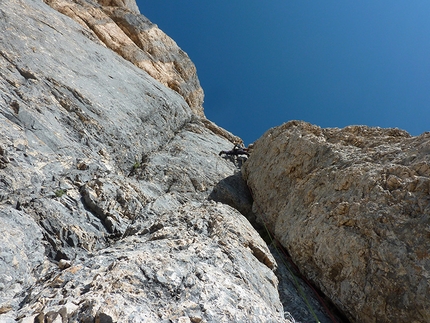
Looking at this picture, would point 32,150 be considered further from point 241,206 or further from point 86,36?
point 86,36

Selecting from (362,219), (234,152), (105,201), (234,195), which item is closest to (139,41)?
(234,152)

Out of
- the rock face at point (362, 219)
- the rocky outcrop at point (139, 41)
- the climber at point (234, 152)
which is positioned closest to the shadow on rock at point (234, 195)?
the rock face at point (362, 219)

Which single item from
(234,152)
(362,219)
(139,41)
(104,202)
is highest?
(139,41)

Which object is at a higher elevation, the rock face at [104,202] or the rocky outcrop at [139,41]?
the rocky outcrop at [139,41]

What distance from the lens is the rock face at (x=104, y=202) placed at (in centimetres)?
430

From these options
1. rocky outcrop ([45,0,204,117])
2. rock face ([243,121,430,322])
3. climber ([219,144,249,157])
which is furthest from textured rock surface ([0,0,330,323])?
rocky outcrop ([45,0,204,117])

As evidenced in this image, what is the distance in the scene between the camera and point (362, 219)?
645 centimetres

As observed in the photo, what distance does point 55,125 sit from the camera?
8805mm

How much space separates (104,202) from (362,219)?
228 inches

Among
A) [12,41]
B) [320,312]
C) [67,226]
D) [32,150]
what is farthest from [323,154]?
[12,41]

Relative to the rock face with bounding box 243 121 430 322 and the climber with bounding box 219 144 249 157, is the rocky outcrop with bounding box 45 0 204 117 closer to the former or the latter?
the climber with bounding box 219 144 249 157

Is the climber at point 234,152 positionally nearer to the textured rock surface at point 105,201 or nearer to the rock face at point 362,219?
the textured rock surface at point 105,201

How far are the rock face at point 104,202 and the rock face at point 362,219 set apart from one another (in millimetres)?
1264

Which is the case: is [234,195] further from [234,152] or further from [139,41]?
[139,41]
